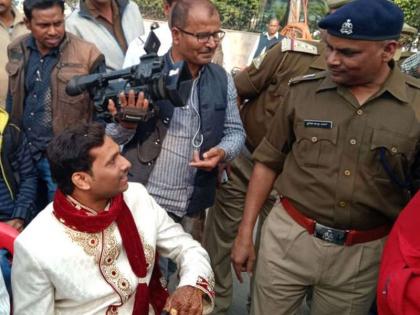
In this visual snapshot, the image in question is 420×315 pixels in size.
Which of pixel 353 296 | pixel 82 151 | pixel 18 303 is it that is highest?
pixel 82 151

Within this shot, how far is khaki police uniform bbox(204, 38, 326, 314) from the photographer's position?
3.10 meters

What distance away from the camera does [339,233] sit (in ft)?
7.32

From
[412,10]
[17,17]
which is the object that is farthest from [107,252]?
[412,10]

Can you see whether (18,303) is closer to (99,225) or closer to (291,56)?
(99,225)

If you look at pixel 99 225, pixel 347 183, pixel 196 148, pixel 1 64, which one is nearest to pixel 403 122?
pixel 347 183

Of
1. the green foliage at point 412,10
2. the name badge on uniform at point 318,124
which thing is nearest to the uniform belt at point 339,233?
the name badge on uniform at point 318,124

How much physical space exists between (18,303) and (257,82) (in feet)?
6.03

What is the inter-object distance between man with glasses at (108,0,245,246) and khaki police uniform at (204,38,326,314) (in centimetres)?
47

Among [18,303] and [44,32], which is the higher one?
[44,32]

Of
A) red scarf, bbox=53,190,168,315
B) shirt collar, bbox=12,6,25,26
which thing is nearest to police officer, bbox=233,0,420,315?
red scarf, bbox=53,190,168,315

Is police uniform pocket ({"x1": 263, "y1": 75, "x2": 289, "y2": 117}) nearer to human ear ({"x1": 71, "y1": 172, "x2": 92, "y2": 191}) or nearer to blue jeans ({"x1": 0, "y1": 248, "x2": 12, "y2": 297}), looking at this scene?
human ear ({"x1": 71, "y1": 172, "x2": 92, "y2": 191})

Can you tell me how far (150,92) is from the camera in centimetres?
232

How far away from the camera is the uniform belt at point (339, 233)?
223 centimetres

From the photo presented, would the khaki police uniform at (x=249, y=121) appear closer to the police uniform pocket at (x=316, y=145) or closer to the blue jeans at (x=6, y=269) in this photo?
the police uniform pocket at (x=316, y=145)
